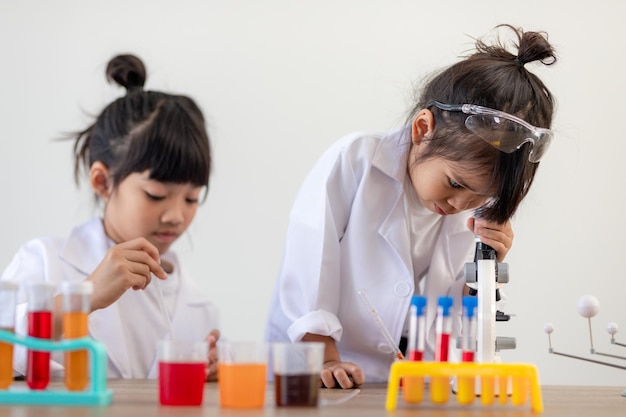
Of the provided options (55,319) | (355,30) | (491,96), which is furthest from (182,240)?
(55,319)

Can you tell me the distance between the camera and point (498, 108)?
1.48 metres

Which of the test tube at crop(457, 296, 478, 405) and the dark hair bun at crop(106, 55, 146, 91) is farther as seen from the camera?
the dark hair bun at crop(106, 55, 146, 91)

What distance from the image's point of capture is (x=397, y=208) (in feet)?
5.56

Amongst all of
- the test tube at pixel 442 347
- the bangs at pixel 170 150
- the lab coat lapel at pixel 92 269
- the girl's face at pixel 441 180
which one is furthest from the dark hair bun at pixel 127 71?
the test tube at pixel 442 347

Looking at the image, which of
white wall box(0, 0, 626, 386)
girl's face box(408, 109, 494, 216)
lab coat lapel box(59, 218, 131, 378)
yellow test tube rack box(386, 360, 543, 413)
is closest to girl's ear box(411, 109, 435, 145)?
girl's face box(408, 109, 494, 216)

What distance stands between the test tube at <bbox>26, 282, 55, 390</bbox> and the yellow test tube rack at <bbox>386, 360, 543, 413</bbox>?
15.5 inches

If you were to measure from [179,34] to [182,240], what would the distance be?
642mm

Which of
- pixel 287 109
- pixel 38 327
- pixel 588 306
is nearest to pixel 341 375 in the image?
pixel 588 306

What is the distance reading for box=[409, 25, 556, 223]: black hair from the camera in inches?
58.9

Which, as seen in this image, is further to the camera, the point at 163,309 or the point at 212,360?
the point at 163,309

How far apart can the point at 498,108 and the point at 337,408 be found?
70 cm

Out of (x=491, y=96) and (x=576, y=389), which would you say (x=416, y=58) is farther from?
(x=576, y=389)

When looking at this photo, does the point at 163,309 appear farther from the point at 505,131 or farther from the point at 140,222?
the point at 505,131

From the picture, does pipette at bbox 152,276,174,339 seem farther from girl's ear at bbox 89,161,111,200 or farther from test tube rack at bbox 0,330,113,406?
test tube rack at bbox 0,330,113,406
